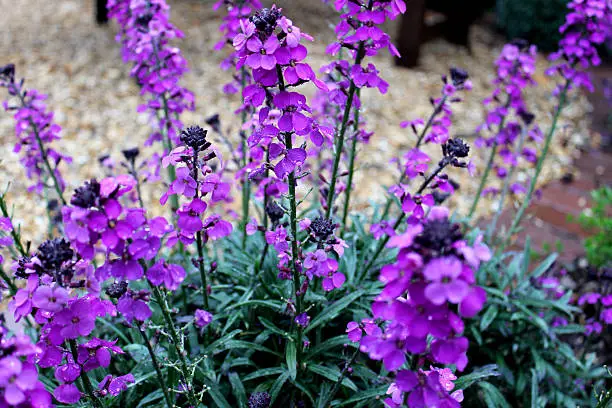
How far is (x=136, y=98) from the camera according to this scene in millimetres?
6305

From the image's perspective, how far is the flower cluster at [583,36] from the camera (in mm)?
2894

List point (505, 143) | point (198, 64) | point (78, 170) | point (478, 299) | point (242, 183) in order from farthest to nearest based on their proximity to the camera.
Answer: point (198, 64) < point (78, 170) < point (505, 143) < point (242, 183) < point (478, 299)

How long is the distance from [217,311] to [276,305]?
40 cm

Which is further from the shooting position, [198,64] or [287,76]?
[198,64]

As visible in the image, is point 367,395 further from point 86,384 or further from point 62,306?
point 62,306

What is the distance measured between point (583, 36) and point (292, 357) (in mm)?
2452

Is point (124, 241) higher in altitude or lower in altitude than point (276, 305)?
higher

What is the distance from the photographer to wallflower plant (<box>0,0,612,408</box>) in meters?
1.37

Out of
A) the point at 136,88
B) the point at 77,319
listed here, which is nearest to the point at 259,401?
the point at 77,319

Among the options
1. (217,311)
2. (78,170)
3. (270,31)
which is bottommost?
(78,170)

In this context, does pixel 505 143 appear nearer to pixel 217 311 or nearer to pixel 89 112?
pixel 217 311

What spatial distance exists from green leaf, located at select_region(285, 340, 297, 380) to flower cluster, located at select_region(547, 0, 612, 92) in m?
2.20

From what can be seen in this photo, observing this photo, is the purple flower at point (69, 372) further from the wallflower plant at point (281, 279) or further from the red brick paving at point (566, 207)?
the red brick paving at point (566, 207)

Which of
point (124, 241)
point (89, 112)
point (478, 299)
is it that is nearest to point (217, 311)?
point (124, 241)
